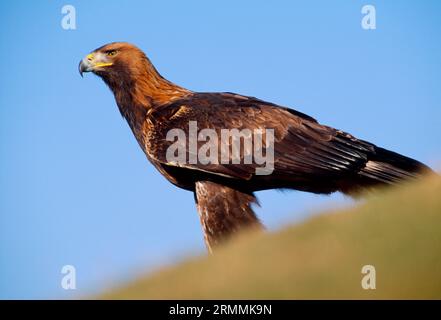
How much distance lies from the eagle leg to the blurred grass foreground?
1764 millimetres

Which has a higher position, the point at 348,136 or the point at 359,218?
the point at 348,136

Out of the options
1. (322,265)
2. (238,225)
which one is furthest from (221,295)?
(238,225)

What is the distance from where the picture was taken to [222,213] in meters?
11.5

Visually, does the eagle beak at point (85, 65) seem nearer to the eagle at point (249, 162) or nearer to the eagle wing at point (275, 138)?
the eagle at point (249, 162)

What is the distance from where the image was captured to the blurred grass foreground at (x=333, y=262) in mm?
7500

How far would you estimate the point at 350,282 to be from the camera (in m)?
7.52

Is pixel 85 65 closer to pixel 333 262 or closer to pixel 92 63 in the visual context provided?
pixel 92 63

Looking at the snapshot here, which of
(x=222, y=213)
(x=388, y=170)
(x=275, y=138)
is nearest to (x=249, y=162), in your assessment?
(x=275, y=138)

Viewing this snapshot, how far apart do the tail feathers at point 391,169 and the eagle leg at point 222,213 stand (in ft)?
5.64

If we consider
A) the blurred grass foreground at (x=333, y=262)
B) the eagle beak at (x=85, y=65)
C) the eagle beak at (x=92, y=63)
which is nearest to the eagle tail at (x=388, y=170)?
the blurred grass foreground at (x=333, y=262)

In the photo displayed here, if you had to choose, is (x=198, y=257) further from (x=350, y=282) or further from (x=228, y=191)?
(x=350, y=282)
